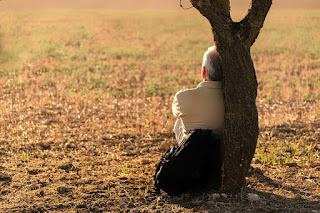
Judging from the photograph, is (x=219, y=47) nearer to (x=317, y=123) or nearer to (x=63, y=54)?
(x=317, y=123)

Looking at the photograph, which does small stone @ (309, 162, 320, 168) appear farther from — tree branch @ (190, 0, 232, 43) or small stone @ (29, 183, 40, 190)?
small stone @ (29, 183, 40, 190)

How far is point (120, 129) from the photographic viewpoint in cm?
896

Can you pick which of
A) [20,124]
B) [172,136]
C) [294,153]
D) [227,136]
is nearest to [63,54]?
[20,124]

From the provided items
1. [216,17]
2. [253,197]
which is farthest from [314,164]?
[216,17]

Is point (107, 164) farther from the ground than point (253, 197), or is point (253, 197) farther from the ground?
point (253, 197)

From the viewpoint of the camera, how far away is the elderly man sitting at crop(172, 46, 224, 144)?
532 centimetres

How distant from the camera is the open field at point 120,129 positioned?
5.31m

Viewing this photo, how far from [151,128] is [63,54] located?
11948 mm

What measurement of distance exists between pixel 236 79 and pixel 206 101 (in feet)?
1.51

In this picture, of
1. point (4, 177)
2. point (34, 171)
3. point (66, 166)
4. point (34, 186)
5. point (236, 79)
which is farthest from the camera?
point (66, 166)

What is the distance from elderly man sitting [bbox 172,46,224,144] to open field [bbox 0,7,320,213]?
2.84 ft

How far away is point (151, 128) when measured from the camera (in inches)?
352

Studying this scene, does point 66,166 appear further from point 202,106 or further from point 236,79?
point 236,79

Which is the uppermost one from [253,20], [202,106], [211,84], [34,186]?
[253,20]
